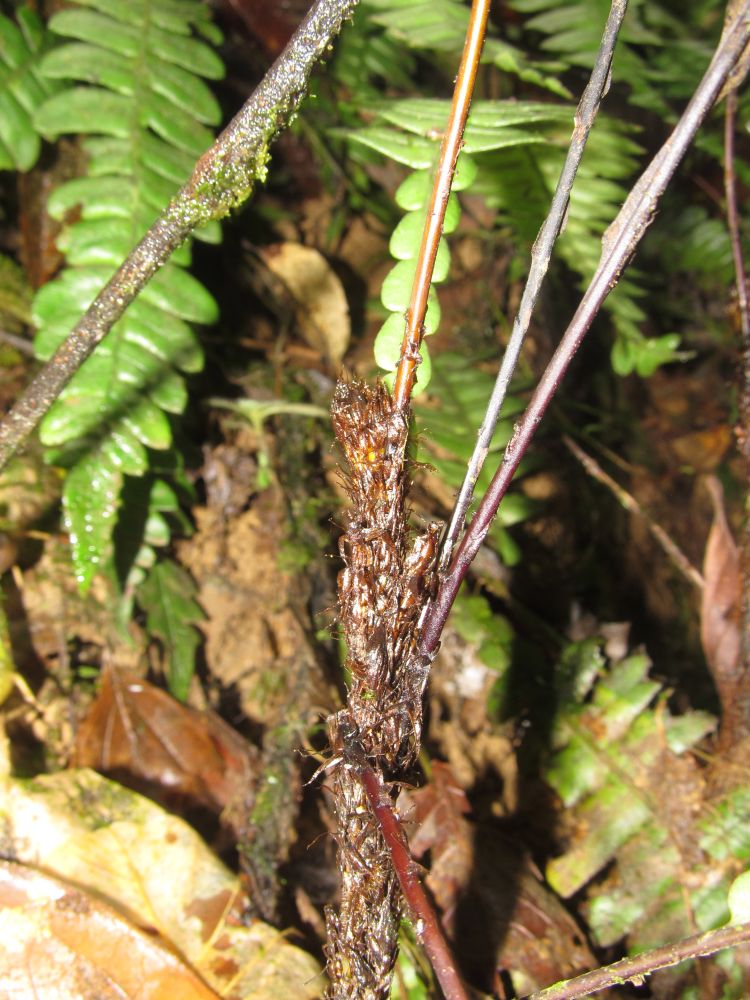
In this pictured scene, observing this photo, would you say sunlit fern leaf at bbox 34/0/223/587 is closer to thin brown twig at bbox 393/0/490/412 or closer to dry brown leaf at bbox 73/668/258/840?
dry brown leaf at bbox 73/668/258/840

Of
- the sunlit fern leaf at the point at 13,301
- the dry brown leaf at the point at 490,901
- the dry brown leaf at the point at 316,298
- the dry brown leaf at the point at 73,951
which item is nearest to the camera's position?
the dry brown leaf at the point at 73,951

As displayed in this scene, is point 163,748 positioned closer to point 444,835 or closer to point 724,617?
point 444,835

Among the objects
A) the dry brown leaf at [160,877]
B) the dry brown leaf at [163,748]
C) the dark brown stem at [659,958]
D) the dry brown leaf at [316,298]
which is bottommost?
the dry brown leaf at [160,877]

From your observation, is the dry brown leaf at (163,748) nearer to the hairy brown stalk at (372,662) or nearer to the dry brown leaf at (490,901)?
the dry brown leaf at (490,901)

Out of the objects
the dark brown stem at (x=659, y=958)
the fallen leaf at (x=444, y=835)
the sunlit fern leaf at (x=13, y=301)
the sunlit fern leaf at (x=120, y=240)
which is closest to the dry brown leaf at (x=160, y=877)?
the fallen leaf at (x=444, y=835)

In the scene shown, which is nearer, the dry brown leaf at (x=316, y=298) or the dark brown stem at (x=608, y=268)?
the dark brown stem at (x=608, y=268)

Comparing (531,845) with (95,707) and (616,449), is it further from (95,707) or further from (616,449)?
(616,449)

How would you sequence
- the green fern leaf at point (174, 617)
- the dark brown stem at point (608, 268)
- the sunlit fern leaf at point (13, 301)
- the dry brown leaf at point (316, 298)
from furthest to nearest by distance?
1. the dry brown leaf at point (316, 298)
2. the sunlit fern leaf at point (13, 301)
3. the green fern leaf at point (174, 617)
4. the dark brown stem at point (608, 268)
